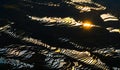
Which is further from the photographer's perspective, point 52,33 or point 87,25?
point 87,25

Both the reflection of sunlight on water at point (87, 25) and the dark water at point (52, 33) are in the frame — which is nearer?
the dark water at point (52, 33)

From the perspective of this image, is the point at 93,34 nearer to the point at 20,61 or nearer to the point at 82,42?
the point at 82,42

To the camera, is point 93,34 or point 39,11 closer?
point 93,34

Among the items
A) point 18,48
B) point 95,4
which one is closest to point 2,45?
point 18,48

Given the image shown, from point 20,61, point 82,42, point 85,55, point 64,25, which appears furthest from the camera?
point 64,25

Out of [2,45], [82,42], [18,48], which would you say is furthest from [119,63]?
[2,45]

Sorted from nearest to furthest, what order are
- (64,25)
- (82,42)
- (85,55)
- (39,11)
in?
1. (85,55)
2. (82,42)
3. (64,25)
4. (39,11)

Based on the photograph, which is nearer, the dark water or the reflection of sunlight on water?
the dark water
